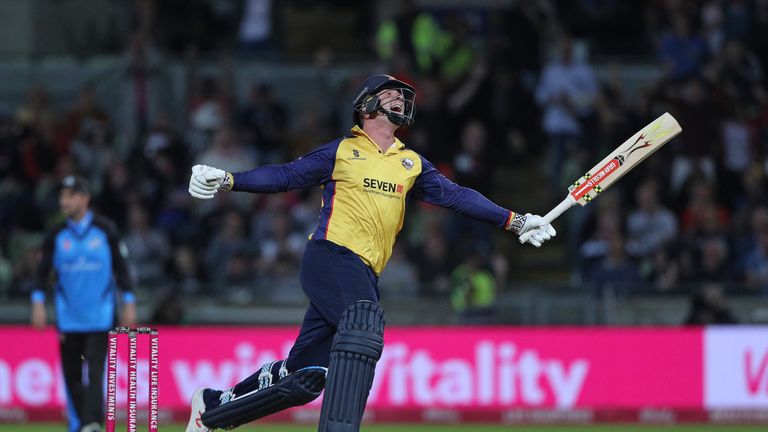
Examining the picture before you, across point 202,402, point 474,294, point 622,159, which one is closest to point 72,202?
point 202,402

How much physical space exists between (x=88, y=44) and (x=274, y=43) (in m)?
2.71

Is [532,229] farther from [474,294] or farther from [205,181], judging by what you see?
[474,294]

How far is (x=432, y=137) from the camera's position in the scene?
1812 centimetres

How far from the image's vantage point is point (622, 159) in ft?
30.1

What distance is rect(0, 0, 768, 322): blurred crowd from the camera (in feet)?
53.8

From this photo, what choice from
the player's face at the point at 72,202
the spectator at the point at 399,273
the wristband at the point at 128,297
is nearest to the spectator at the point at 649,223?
the spectator at the point at 399,273

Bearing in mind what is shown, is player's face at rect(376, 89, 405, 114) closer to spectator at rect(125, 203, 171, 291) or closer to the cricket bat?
the cricket bat

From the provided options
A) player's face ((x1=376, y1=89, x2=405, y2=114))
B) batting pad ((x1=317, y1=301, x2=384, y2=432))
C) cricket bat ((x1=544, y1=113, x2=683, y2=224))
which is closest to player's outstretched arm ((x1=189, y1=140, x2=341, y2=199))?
player's face ((x1=376, y1=89, x2=405, y2=114))

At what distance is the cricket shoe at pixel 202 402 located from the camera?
904 centimetres

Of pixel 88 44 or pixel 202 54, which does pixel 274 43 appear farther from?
pixel 88 44

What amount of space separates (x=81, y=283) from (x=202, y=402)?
3134 millimetres

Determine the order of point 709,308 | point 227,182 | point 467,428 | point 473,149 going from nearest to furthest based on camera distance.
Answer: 1. point 227,182
2. point 467,428
3. point 709,308
4. point 473,149

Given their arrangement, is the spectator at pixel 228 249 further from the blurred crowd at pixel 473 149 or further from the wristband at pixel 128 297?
the wristband at pixel 128 297

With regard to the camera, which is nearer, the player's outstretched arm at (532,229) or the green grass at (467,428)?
the player's outstretched arm at (532,229)
